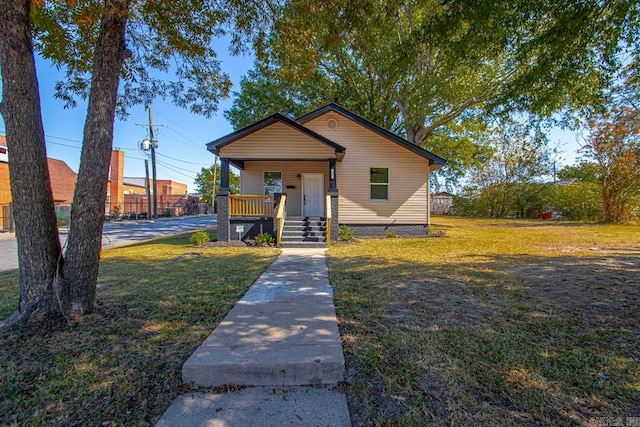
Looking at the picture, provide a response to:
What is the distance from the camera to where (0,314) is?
142 inches

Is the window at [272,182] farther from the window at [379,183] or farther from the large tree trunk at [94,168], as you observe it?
the large tree trunk at [94,168]

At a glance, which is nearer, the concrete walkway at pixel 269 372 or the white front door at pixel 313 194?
the concrete walkway at pixel 269 372

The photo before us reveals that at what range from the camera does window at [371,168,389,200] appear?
1309cm

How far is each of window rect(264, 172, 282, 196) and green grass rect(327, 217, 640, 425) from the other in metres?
7.94

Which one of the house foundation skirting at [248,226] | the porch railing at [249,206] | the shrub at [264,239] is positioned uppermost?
the porch railing at [249,206]

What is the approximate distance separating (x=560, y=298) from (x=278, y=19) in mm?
6525

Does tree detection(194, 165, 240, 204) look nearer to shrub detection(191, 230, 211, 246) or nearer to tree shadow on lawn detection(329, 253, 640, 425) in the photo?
shrub detection(191, 230, 211, 246)

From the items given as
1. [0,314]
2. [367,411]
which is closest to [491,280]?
[367,411]

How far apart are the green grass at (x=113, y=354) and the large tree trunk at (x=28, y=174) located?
0.36 m

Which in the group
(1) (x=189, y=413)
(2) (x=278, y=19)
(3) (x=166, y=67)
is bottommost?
(1) (x=189, y=413)

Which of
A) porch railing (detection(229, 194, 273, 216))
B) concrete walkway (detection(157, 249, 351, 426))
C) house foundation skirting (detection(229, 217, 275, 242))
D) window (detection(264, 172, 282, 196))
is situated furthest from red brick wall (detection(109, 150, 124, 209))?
concrete walkway (detection(157, 249, 351, 426))

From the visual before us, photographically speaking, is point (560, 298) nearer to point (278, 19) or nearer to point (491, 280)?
point (491, 280)

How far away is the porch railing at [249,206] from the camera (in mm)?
10680

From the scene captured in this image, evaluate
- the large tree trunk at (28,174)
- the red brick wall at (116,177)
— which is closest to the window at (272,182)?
the large tree trunk at (28,174)
